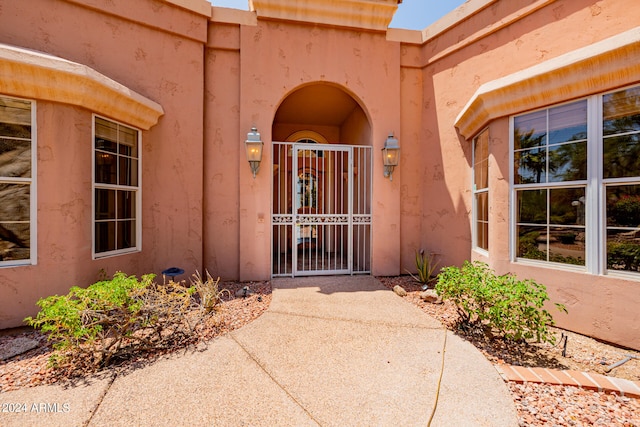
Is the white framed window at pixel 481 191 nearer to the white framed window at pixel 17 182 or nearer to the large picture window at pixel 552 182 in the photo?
the large picture window at pixel 552 182

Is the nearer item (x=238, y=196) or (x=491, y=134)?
(x=491, y=134)

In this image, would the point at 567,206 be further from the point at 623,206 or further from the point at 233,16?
the point at 233,16

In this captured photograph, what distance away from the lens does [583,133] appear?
3719mm

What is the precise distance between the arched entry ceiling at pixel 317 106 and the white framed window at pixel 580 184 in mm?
4085

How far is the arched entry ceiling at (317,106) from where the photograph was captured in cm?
709

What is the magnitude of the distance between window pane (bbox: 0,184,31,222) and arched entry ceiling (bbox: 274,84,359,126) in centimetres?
553

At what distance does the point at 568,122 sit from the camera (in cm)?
385

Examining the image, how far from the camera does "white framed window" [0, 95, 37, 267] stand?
361 cm

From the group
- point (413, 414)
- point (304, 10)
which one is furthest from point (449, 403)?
point (304, 10)

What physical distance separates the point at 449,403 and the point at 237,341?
2.32 meters

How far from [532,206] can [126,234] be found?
6765 mm

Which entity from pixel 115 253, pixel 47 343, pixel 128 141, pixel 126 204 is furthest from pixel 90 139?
pixel 47 343

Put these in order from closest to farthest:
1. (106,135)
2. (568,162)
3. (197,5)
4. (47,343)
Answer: (47,343) → (568,162) → (106,135) → (197,5)

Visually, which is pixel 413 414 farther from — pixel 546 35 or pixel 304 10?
pixel 304 10
